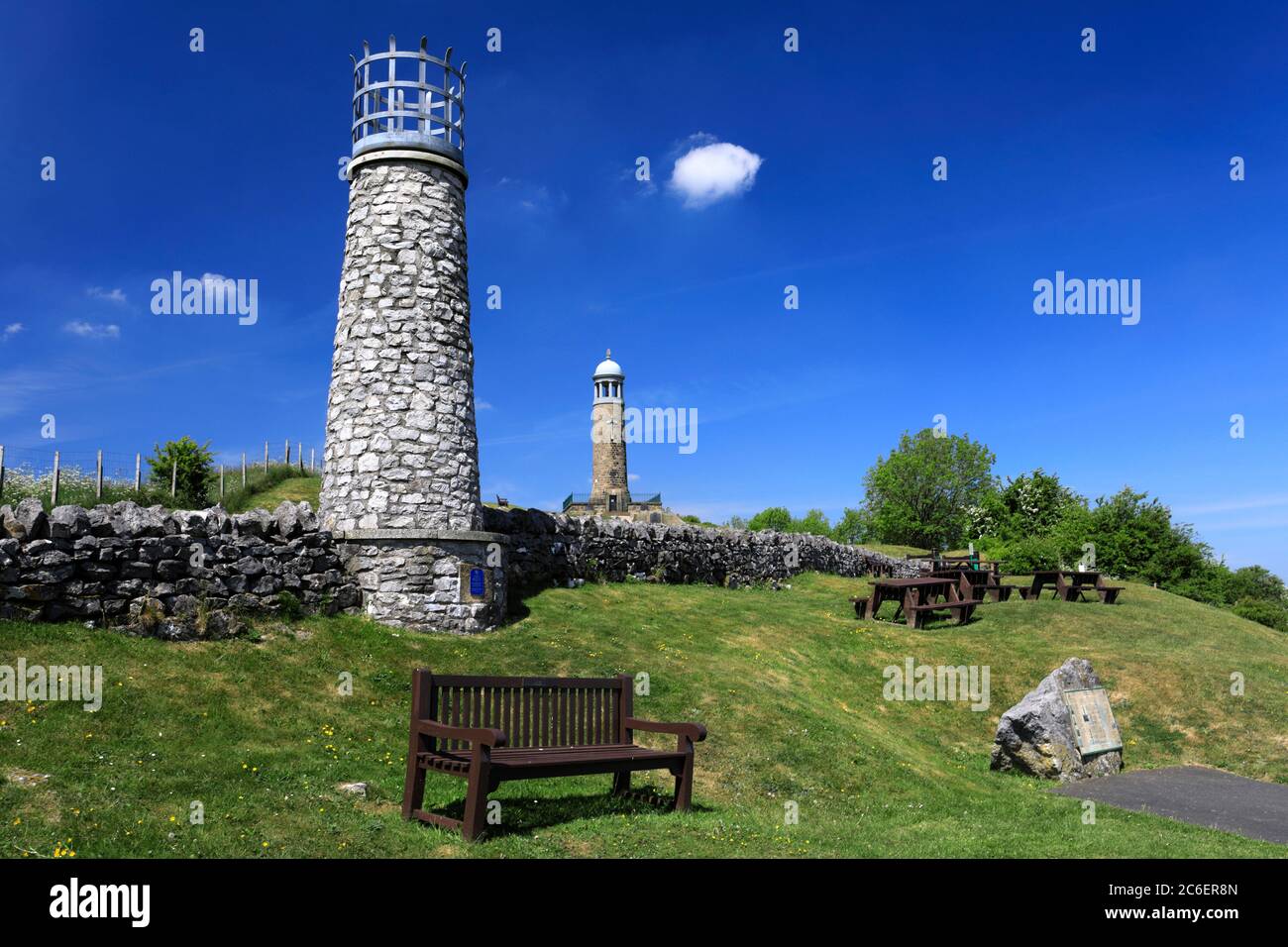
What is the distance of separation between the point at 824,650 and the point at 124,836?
14.1m

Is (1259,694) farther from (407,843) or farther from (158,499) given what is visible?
(158,499)

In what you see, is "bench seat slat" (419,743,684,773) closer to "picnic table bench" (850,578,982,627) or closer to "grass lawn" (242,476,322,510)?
"picnic table bench" (850,578,982,627)

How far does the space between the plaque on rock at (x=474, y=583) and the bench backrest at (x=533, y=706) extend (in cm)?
574

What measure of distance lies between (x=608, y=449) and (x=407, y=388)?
124 ft

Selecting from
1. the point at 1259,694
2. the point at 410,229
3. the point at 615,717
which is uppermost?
the point at 410,229

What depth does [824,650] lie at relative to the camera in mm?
18266

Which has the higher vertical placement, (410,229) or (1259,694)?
(410,229)

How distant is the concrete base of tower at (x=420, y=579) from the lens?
13.8 meters

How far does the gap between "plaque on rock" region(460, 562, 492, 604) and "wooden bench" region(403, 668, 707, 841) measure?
5.70m

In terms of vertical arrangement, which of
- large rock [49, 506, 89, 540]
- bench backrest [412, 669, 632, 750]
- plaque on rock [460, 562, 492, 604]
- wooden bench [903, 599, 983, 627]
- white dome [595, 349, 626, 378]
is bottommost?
wooden bench [903, 599, 983, 627]

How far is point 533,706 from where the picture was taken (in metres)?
8.28

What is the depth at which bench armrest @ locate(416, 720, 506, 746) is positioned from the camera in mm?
6934

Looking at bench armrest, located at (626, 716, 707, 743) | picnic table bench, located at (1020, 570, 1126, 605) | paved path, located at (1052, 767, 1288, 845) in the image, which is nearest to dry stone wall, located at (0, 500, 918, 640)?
bench armrest, located at (626, 716, 707, 743)
